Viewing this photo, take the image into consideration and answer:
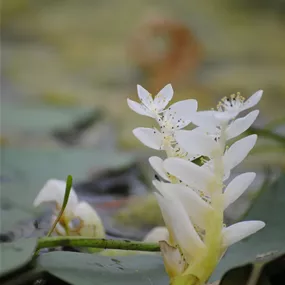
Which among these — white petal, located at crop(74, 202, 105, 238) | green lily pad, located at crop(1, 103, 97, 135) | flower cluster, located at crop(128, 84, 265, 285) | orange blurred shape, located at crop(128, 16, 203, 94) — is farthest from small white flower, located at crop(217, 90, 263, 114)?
orange blurred shape, located at crop(128, 16, 203, 94)

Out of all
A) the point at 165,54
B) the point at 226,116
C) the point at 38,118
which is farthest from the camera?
the point at 165,54

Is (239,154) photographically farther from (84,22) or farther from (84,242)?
(84,22)

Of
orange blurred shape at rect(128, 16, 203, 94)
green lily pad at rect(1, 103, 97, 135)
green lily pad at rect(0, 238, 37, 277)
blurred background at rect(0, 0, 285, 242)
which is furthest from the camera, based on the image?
orange blurred shape at rect(128, 16, 203, 94)

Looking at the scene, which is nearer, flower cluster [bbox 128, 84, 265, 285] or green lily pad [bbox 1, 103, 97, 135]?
flower cluster [bbox 128, 84, 265, 285]

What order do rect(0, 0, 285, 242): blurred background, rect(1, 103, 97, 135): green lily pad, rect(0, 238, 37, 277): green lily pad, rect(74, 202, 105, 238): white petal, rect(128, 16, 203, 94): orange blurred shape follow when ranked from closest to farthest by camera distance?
rect(0, 238, 37, 277): green lily pad
rect(74, 202, 105, 238): white petal
rect(0, 0, 285, 242): blurred background
rect(1, 103, 97, 135): green lily pad
rect(128, 16, 203, 94): orange blurred shape

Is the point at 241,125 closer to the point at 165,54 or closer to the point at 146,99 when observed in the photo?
the point at 146,99

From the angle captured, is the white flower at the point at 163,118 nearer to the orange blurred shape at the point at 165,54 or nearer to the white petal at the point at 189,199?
the white petal at the point at 189,199

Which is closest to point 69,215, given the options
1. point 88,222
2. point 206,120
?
point 88,222

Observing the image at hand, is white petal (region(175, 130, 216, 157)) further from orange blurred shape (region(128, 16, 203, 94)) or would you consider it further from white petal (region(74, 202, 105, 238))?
orange blurred shape (region(128, 16, 203, 94))
